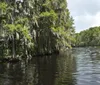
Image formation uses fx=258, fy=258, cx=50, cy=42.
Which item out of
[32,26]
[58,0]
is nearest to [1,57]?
[32,26]

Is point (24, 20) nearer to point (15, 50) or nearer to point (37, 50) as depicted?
point (15, 50)

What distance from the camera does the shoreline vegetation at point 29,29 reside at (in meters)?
36.5

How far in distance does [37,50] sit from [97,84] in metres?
31.0

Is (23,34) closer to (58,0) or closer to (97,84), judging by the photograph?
(97,84)

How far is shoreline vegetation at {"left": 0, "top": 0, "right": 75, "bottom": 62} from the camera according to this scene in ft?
120

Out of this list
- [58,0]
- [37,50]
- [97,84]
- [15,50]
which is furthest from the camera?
[58,0]

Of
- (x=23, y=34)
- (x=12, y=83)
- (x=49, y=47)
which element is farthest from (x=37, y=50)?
(x=12, y=83)

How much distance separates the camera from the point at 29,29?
4450 cm

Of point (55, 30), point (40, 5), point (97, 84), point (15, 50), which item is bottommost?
point (97, 84)

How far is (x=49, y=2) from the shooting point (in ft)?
174

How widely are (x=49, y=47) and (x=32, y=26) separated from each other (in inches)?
347

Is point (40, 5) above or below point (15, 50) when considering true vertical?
above

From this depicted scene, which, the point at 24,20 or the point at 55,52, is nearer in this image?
the point at 24,20

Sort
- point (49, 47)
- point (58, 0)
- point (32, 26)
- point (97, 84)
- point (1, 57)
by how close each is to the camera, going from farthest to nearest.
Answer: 1. point (58, 0)
2. point (49, 47)
3. point (32, 26)
4. point (1, 57)
5. point (97, 84)
